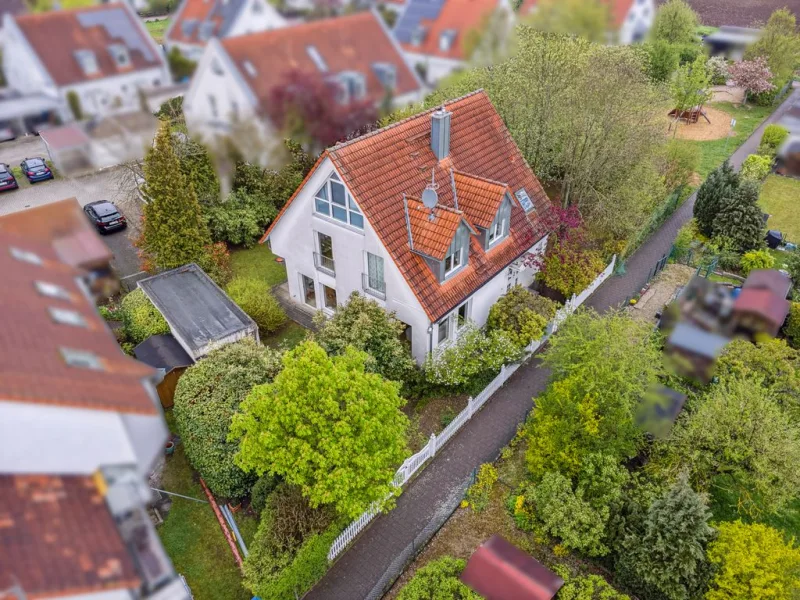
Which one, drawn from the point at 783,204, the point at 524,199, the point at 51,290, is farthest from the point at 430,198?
the point at 783,204

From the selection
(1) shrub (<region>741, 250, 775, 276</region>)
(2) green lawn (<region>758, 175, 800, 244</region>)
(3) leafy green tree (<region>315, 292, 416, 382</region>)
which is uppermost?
(3) leafy green tree (<region>315, 292, 416, 382</region>)

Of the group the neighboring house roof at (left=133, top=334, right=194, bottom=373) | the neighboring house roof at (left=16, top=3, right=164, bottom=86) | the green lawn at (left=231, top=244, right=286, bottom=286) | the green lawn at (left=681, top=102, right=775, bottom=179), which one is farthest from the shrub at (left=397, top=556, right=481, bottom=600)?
the green lawn at (left=681, top=102, right=775, bottom=179)

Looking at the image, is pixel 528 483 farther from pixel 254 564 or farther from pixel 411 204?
pixel 411 204

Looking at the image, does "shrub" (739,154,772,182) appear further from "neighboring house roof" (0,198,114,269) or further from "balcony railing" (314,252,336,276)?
"neighboring house roof" (0,198,114,269)

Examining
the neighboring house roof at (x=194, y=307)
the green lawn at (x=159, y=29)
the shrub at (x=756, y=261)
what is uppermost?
the green lawn at (x=159, y=29)

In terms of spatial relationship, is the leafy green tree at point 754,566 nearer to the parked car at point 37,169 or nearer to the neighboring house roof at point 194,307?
the neighboring house roof at point 194,307

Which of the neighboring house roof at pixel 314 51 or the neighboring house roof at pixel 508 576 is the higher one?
the neighboring house roof at pixel 314 51

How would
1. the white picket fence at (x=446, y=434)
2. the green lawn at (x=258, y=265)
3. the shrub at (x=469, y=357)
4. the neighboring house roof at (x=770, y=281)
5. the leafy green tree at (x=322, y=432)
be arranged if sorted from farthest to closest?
the green lawn at (x=258, y=265), the neighboring house roof at (x=770, y=281), the shrub at (x=469, y=357), the white picket fence at (x=446, y=434), the leafy green tree at (x=322, y=432)

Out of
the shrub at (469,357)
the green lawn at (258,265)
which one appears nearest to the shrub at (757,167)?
the shrub at (469,357)
